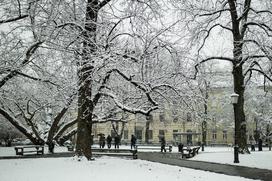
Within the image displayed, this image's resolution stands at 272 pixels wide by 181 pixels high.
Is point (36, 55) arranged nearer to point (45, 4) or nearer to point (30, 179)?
point (45, 4)

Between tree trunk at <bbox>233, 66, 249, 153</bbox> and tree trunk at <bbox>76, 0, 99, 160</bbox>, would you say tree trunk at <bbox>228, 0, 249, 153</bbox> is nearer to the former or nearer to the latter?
tree trunk at <bbox>233, 66, 249, 153</bbox>

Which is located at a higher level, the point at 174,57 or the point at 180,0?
the point at 180,0

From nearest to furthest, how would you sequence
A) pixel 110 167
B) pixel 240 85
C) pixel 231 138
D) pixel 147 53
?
pixel 110 167
pixel 147 53
pixel 240 85
pixel 231 138

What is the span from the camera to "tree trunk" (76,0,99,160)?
1739cm

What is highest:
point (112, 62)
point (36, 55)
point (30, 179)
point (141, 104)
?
point (36, 55)

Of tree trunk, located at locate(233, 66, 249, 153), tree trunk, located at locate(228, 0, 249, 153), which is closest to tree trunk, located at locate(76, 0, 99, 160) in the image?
tree trunk, located at locate(228, 0, 249, 153)

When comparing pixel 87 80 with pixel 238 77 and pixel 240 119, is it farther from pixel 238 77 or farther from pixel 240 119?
pixel 238 77

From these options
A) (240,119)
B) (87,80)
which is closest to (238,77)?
Result: (240,119)

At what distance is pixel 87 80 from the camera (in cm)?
1811

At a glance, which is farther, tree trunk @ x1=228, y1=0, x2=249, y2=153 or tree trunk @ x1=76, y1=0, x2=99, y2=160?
tree trunk @ x1=228, y1=0, x2=249, y2=153

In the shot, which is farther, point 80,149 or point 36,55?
point 36,55

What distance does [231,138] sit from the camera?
7994cm

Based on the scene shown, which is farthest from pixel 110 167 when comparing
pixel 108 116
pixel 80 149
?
pixel 108 116

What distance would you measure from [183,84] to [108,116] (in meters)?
15.1
